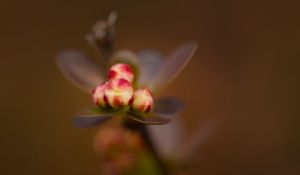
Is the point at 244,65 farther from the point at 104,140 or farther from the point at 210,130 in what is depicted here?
the point at 104,140

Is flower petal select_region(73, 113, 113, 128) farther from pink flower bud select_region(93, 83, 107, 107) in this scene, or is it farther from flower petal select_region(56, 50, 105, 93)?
flower petal select_region(56, 50, 105, 93)

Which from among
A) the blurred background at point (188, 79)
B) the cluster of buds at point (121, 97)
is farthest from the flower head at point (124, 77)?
the blurred background at point (188, 79)

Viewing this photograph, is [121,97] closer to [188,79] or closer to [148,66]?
[148,66]

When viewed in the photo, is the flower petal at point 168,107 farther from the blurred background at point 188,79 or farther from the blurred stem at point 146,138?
the blurred background at point 188,79

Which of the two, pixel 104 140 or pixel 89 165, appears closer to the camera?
pixel 104 140

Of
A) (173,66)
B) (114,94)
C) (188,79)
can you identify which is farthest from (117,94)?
(188,79)

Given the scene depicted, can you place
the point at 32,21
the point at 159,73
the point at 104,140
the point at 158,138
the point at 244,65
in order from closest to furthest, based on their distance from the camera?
the point at 159,73
the point at 104,140
the point at 158,138
the point at 244,65
the point at 32,21

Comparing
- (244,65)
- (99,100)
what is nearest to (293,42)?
(244,65)
